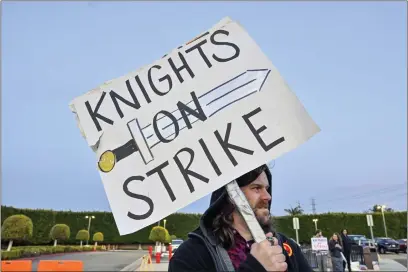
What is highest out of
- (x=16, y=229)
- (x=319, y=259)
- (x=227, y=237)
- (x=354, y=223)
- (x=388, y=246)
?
(x=16, y=229)

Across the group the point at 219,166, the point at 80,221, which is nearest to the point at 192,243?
the point at 219,166

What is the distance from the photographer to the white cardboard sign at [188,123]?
5.16ft

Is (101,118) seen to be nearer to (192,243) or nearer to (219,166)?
(219,166)

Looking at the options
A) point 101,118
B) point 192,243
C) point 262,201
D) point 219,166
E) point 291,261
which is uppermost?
point 101,118

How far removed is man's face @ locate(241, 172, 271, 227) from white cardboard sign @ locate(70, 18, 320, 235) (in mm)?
127

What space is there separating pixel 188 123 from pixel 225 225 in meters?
0.51

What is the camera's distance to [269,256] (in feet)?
4.21

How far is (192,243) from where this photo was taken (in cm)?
157

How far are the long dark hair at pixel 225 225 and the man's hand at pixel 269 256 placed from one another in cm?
23

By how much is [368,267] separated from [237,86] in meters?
13.7

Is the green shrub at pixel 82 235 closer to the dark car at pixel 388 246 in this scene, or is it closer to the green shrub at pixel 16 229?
the green shrub at pixel 16 229

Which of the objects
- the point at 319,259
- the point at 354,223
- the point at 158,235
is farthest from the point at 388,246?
the point at 158,235

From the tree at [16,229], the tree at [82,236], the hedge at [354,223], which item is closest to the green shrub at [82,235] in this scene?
the tree at [82,236]

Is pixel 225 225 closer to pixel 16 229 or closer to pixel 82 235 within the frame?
pixel 16 229
